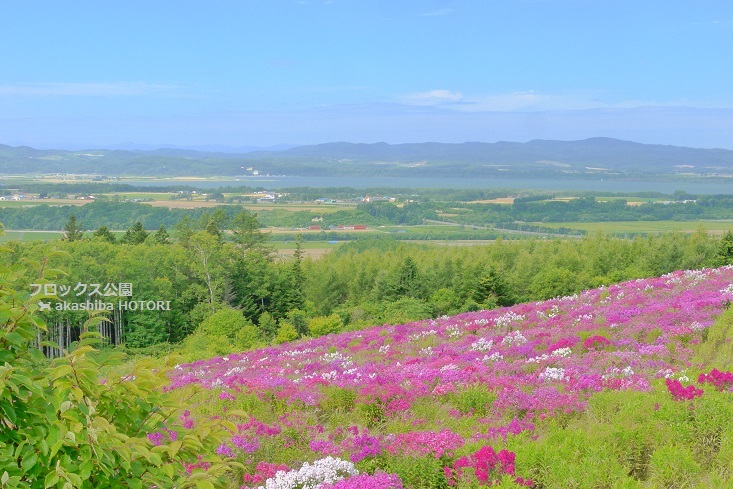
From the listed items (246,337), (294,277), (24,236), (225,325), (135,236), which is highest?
(24,236)

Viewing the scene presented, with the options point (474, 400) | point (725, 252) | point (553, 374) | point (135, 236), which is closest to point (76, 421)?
point (474, 400)

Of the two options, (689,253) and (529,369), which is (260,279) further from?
(529,369)

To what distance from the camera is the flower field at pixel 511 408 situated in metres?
→ 7.01

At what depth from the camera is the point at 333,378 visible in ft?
42.7

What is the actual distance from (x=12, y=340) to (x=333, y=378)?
977 cm

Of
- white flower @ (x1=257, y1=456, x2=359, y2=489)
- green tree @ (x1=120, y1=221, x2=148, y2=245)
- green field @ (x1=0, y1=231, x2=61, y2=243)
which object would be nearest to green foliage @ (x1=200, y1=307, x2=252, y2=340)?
green field @ (x1=0, y1=231, x2=61, y2=243)

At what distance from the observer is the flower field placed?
7.01m

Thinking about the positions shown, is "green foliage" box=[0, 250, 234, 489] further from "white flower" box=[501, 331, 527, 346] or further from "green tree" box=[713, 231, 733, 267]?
"green tree" box=[713, 231, 733, 267]

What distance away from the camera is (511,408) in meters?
9.82

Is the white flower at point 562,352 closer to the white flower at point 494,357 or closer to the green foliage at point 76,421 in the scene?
the white flower at point 494,357

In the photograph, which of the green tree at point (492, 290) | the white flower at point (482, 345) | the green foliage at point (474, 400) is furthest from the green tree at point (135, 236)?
the green foliage at point (474, 400)

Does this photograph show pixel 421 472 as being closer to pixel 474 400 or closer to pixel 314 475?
pixel 314 475

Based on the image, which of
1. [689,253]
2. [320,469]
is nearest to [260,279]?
[689,253]

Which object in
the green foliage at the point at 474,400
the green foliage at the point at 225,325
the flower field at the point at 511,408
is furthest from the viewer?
the green foliage at the point at 225,325
